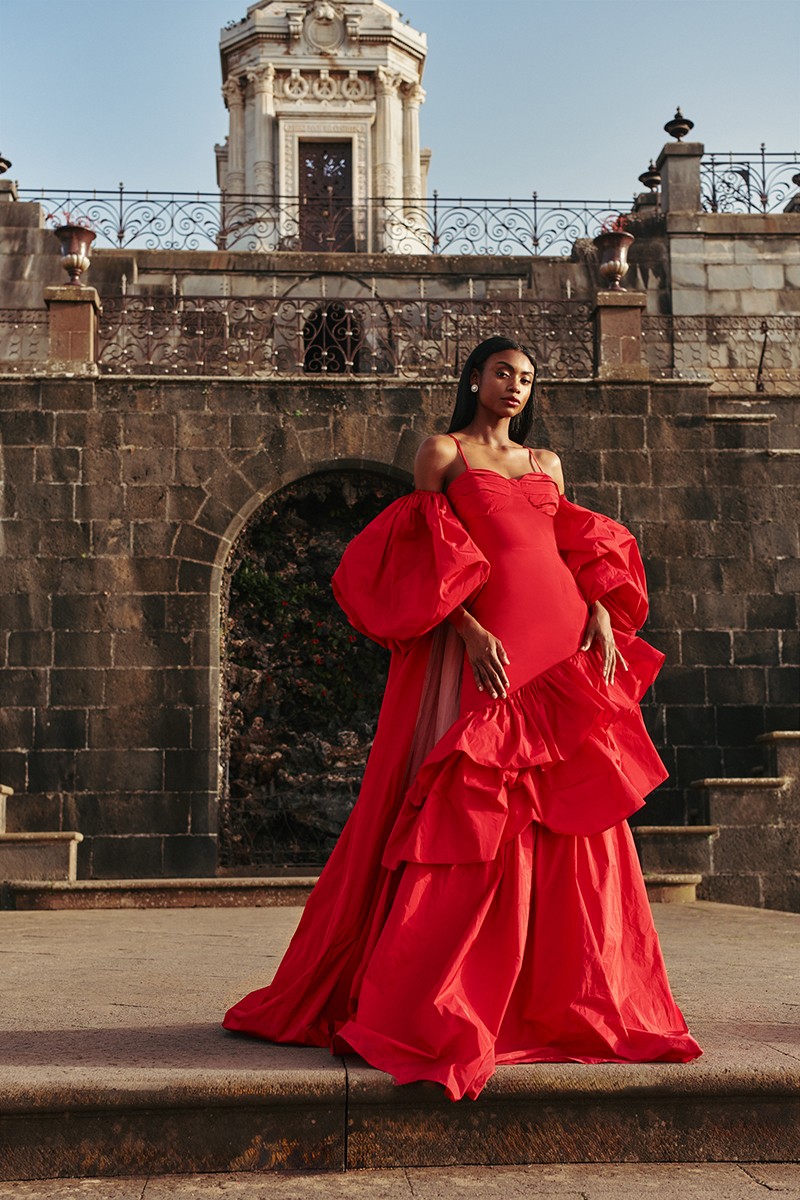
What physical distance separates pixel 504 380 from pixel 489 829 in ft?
4.62

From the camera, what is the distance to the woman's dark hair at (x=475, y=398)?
4211 millimetres

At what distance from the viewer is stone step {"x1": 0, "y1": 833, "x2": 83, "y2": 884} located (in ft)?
35.0

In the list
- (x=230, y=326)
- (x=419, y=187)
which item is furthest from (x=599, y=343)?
(x=419, y=187)

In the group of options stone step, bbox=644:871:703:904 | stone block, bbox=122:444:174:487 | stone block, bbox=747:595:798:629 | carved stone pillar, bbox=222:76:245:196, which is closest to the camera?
stone step, bbox=644:871:703:904

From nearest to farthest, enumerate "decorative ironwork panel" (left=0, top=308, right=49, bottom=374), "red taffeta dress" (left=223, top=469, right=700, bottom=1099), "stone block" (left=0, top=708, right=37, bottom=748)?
"red taffeta dress" (left=223, top=469, right=700, bottom=1099) < "stone block" (left=0, top=708, right=37, bottom=748) < "decorative ironwork panel" (left=0, top=308, right=49, bottom=374)

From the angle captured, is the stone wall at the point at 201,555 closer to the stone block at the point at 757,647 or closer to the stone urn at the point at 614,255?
the stone block at the point at 757,647

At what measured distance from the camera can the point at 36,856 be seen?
10.8 meters

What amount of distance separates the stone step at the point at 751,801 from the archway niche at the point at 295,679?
10.6 ft

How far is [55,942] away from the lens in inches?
302

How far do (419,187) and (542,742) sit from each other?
31.8m

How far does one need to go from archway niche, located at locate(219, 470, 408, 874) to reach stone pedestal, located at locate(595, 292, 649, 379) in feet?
7.39

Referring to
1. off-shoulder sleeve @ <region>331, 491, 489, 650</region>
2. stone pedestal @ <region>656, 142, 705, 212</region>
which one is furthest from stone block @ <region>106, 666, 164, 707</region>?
stone pedestal @ <region>656, 142, 705, 212</region>

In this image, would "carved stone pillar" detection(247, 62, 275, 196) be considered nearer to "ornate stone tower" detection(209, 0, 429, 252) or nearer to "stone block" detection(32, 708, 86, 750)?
"ornate stone tower" detection(209, 0, 429, 252)

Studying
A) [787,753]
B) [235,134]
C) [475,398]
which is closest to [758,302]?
[787,753]
